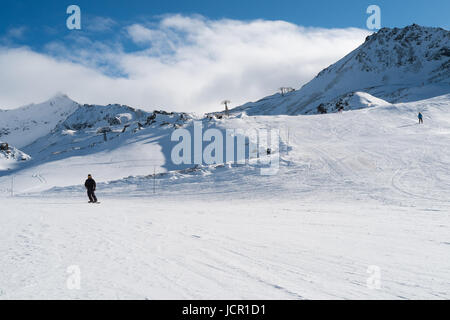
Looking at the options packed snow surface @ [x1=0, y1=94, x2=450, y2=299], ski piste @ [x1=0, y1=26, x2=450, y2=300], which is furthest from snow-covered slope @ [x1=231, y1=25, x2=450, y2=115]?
packed snow surface @ [x1=0, y1=94, x2=450, y2=299]

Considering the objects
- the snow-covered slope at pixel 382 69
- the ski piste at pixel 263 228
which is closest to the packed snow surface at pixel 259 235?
the ski piste at pixel 263 228

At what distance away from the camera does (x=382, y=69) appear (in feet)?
522

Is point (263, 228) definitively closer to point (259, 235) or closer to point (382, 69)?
point (259, 235)

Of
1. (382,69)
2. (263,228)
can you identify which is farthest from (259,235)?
(382,69)

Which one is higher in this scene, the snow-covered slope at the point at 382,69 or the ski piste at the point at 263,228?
the snow-covered slope at the point at 382,69

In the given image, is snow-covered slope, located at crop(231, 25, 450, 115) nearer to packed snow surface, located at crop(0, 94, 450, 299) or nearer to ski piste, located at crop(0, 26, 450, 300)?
ski piste, located at crop(0, 26, 450, 300)

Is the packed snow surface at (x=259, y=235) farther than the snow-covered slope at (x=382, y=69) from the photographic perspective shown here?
No

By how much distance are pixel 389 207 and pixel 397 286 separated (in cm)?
933

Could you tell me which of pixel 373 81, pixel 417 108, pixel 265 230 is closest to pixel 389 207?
pixel 265 230

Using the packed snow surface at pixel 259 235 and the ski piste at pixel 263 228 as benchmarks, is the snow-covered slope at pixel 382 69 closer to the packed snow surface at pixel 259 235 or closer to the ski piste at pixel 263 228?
the ski piste at pixel 263 228

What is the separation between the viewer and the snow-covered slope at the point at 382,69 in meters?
137

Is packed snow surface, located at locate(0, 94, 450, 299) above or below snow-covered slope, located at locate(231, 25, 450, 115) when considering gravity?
below

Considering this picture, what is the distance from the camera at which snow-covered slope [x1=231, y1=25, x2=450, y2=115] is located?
449 feet

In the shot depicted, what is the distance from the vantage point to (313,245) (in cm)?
680
